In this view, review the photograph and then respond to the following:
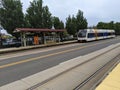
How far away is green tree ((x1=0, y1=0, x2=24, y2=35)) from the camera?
38.3 m

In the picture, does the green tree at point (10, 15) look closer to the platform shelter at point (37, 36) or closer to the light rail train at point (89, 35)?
the platform shelter at point (37, 36)

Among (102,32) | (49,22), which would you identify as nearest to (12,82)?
(49,22)

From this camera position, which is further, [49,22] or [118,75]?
[49,22]

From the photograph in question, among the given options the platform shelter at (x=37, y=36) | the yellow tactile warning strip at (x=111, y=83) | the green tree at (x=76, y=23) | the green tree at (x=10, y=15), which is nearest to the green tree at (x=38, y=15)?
the platform shelter at (x=37, y=36)

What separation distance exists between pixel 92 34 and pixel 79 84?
44340 millimetres

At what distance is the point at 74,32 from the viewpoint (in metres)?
Result: 59.1

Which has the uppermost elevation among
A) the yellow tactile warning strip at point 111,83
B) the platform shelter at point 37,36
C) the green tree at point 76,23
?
the green tree at point 76,23

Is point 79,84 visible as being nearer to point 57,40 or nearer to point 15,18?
point 15,18

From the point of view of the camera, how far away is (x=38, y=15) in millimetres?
43188

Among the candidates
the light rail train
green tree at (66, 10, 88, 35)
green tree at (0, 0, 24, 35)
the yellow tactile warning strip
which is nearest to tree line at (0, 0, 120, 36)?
green tree at (0, 0, 24, 35)

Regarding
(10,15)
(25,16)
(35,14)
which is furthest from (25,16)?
(10,15)

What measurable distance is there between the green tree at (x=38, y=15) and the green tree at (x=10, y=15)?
161 inches

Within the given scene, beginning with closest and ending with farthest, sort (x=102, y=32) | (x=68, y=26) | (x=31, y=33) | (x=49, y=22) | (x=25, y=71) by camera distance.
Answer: (x=25, y=71), (x=31, y=33), (x=49, y=22), (x=68, y=26), (x=102, y=32)

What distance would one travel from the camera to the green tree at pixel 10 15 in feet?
126
